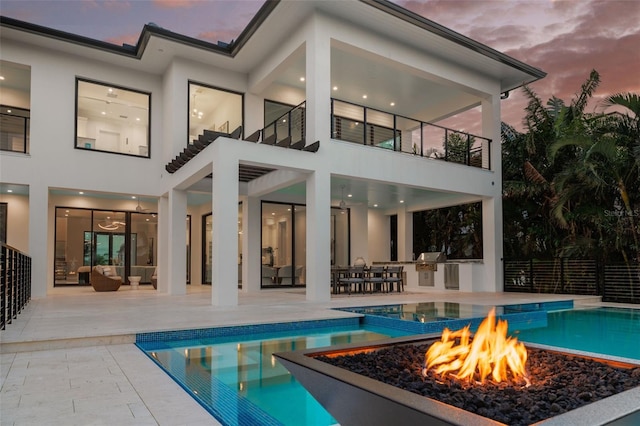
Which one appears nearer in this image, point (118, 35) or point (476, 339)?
point (476, 339)

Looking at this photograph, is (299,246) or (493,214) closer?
(493,214)

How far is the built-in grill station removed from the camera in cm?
1538

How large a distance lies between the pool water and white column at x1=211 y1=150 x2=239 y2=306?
17.0ft

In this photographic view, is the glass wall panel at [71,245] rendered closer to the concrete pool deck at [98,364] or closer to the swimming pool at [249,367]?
the concrete pool deck at [98,364]

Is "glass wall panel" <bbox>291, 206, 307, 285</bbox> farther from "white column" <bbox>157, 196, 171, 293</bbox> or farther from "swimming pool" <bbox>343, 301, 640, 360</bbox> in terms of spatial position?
"swimming pool" <bbox>343, 301, 640, 360</bbox>

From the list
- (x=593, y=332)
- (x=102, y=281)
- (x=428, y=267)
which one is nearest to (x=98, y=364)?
(x=593, y=332)

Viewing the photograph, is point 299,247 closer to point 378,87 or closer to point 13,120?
point 378,87

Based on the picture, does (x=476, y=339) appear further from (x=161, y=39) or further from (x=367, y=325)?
(x=161, y=39)

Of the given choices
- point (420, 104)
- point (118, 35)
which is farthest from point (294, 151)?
point (118, 35)

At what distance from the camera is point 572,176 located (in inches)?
496

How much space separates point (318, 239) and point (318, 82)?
11.7 ft

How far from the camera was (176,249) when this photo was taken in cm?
1262

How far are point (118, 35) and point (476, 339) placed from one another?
2372cm

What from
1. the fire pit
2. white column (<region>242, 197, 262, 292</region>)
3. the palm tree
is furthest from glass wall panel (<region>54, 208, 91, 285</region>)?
the fire pit
